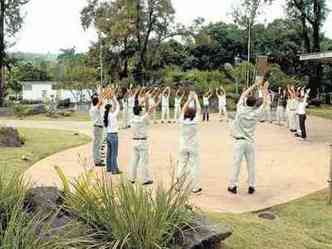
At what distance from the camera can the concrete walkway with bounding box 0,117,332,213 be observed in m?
10.2

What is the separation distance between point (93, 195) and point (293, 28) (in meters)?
48.1

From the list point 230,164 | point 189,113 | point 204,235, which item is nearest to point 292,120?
point 230,164

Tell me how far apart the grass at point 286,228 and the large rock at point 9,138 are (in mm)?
9735

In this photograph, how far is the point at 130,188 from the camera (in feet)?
18.8

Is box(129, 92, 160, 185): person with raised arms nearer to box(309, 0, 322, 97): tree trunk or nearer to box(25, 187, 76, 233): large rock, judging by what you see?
box(25, 187, 76, 233): large rock

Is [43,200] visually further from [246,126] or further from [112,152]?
[112,152]

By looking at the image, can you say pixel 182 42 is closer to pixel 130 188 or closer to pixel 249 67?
pixel 249 67

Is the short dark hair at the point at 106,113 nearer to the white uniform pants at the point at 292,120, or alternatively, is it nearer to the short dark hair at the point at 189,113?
the short dark hair at the point at 189,113

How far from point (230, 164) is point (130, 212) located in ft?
29.2

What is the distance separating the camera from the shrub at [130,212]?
5469 millimetres

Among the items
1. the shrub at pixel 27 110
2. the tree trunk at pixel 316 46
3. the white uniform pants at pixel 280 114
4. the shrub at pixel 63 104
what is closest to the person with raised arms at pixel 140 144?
the white uniform pants at pixel 280 114

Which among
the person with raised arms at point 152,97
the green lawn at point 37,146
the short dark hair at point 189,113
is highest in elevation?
the person with raised arms at point 152,97

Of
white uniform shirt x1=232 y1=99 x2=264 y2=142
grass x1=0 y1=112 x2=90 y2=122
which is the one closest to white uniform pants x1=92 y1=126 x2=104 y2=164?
white uniform shirt x1=232 y1=99 x2=264 y2=142

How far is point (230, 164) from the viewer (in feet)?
46.6
